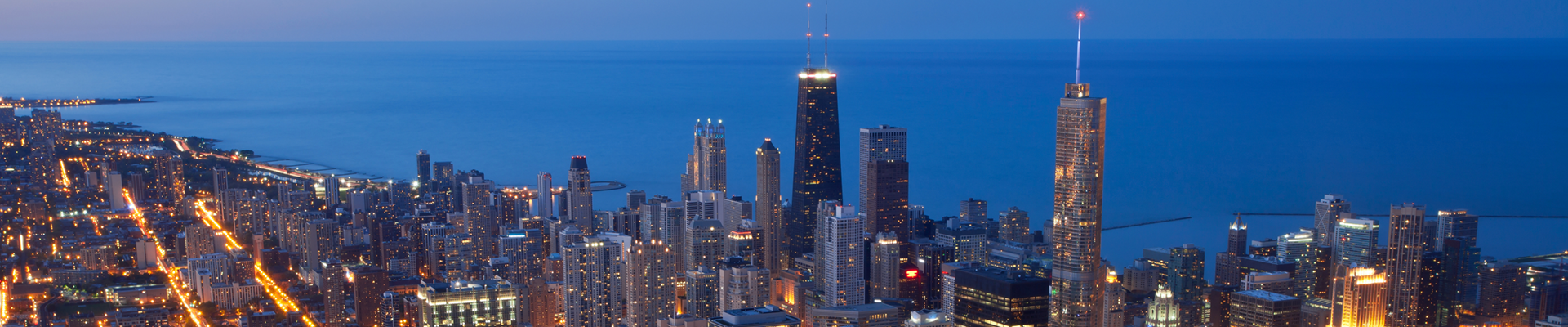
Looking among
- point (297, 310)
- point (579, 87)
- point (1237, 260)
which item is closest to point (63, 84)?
point (579, 87)

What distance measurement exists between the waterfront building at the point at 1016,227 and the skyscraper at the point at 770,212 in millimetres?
3772

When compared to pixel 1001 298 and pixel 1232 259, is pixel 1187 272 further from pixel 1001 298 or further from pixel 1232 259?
pixel 1001 298

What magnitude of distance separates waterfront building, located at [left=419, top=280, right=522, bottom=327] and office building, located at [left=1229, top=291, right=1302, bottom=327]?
9.31 meters

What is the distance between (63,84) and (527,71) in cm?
2090

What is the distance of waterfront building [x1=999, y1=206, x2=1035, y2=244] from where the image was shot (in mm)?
21938

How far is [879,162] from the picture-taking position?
23.0 m

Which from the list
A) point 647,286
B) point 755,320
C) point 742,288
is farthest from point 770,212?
point 755,320

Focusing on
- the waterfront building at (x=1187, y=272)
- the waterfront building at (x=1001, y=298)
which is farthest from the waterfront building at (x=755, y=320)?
the waterfront building at (x=1187, y=272)

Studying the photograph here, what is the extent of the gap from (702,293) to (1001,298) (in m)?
5.79

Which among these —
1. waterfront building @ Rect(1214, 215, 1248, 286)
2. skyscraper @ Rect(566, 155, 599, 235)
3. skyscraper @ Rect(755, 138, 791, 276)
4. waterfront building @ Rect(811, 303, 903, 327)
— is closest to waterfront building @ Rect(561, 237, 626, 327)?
skyscraper @ Rect(755, 138, 791, 276)

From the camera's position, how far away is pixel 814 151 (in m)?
23.8

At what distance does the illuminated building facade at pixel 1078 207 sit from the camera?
1438 cm

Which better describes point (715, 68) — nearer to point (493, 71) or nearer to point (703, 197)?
point (493, 71)

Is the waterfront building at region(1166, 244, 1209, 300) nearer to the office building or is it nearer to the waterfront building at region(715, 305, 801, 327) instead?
the office building
